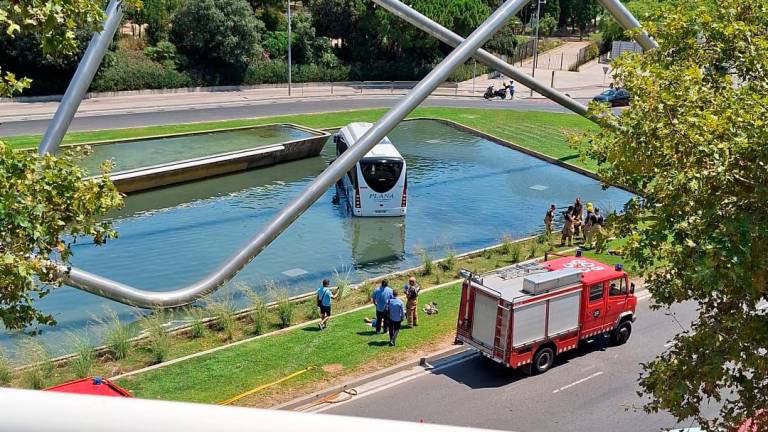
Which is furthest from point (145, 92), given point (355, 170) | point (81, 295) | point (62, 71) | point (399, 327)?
point (399, 327)

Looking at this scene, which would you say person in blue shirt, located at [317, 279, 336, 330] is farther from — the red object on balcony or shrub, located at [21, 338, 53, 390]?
the red object on balcony

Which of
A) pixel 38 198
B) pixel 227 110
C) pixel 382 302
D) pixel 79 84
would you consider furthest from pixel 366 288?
pixel 227 110

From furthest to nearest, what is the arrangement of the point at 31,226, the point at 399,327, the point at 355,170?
the point at 355,170, the point at 399,327, the point at 31,226

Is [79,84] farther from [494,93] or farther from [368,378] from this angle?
[494,93]

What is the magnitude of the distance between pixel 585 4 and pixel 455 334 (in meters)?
80.7

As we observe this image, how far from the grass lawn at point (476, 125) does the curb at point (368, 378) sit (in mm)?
22177

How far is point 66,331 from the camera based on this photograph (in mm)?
20125

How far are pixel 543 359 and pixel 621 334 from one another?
2752mm

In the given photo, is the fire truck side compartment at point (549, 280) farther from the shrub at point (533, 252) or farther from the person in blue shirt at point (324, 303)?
the shrub at point (533, 252)

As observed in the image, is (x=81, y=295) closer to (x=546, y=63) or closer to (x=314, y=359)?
(x=314, y=359)

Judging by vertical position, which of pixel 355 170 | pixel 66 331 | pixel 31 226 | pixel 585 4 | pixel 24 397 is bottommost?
pixel 66 331

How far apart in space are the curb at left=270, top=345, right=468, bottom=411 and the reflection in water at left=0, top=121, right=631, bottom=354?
6.32m

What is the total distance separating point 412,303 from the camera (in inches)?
766

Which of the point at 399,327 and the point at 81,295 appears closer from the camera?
the point at 399,327
